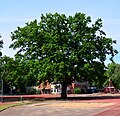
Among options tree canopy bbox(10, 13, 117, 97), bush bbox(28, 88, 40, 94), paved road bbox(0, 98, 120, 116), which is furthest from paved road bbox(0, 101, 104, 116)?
bush bbox(28, 88, 40, 94)

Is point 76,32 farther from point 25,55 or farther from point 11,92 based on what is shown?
point 11,92

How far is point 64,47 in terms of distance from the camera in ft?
198

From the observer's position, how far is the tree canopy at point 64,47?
6019cm

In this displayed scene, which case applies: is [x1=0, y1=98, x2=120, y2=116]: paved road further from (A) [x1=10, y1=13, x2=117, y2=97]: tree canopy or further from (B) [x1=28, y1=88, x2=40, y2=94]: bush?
(B) [x1=28, y1=88, x2=40, y2=94]: bush

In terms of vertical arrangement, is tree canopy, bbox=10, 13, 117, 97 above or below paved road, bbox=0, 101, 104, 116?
above

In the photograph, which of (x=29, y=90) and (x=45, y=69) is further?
(x=29, y=90)

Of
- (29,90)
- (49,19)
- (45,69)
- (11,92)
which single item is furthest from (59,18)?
(29,90)

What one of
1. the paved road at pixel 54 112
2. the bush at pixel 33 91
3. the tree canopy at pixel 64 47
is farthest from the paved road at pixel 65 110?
the bush at pixel 33 91

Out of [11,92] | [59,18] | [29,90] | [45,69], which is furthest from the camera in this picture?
[29,90]

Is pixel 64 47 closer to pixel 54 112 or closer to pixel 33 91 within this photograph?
pixel 54 112

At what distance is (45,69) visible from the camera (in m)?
59.2

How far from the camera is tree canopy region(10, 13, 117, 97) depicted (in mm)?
60188

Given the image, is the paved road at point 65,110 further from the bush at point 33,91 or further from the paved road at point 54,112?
the bush at point 33,91

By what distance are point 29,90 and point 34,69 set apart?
6525cm
